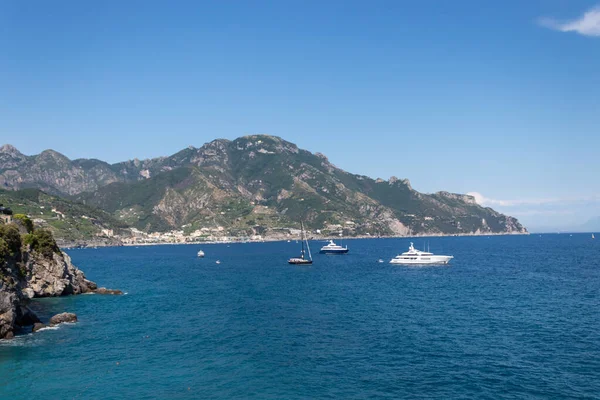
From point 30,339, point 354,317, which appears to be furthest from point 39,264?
point 354,317

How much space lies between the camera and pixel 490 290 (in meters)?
103

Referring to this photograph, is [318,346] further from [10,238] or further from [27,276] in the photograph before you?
[27,276]

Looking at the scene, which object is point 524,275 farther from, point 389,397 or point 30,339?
point 30,339

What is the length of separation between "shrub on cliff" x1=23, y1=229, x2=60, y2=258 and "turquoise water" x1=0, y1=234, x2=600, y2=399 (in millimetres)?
11136

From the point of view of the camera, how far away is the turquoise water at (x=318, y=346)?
43000 mm

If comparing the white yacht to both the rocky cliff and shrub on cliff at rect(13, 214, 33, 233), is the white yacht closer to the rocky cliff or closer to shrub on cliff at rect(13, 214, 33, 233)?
the rocky cliff

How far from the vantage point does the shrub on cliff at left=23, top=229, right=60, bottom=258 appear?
96.1 m

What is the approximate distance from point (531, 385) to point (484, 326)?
24745 mm

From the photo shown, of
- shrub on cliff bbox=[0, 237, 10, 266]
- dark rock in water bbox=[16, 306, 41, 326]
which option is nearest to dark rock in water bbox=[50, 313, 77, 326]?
dark rock in water bbox=[16, 306, 41, 326]

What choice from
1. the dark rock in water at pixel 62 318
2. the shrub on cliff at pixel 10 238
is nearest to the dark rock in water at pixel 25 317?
the dark rock in water at pixel 62 318

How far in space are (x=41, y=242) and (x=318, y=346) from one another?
70932mm

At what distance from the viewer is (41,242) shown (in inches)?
3861

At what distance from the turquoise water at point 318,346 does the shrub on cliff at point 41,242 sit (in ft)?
36.5

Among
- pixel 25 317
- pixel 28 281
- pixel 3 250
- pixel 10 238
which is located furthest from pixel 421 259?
pixel 3 250
